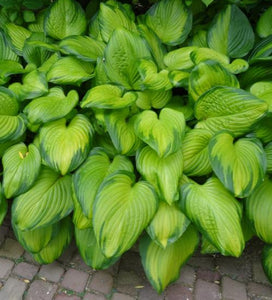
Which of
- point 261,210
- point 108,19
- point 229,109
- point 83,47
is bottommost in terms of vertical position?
point 261,210

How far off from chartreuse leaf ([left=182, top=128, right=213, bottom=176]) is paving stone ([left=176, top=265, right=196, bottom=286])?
→ 0.56 metres

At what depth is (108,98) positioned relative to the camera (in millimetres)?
1840

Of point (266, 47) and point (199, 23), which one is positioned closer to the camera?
point (266, 47)

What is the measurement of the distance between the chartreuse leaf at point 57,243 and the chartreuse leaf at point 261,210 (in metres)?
0.95

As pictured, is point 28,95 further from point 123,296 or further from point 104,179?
point 123,296

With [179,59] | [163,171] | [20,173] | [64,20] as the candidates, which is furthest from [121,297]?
[64,20]

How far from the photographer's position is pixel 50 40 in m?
2.36

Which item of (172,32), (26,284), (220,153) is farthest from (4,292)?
(172,32)

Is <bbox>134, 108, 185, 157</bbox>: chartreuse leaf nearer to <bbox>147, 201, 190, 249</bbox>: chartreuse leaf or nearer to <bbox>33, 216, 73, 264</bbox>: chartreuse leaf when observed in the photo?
<bbox>147, 201, 190, 249</bbox>: chartreuse leaf

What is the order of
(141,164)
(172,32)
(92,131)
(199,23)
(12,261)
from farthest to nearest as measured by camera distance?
(199,23) → (172,32) → (12,261) → (92,131) → (141,164)

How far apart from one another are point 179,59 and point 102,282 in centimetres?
131

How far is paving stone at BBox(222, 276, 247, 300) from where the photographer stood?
191cm

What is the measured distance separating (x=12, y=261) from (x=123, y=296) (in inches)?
25.7

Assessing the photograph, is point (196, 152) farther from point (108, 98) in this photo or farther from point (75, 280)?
point (75, 280)
